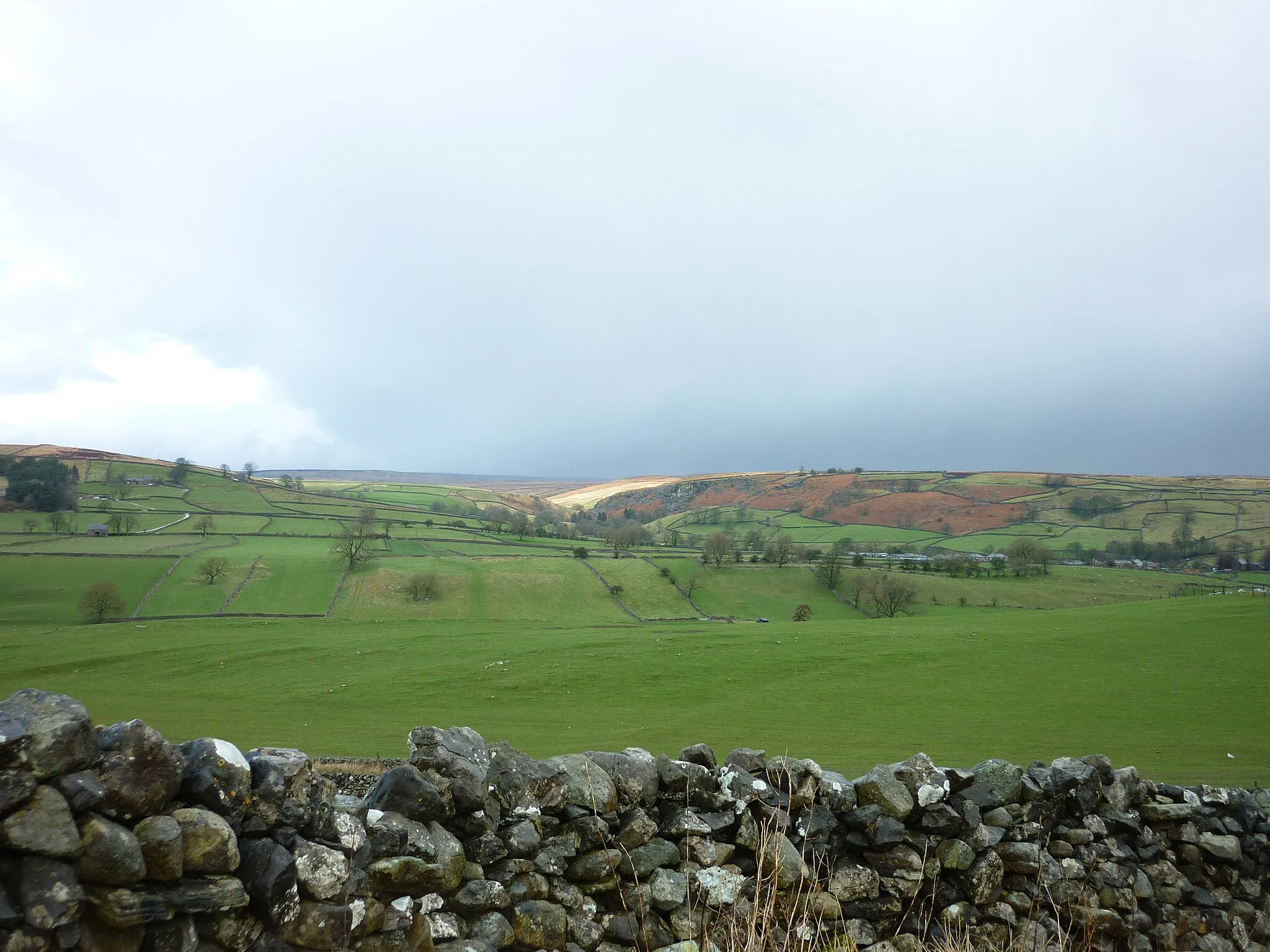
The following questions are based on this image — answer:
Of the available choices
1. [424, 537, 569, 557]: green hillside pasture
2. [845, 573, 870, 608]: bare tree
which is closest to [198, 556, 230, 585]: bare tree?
[424, 537, 569, 557]: green hillside pasture

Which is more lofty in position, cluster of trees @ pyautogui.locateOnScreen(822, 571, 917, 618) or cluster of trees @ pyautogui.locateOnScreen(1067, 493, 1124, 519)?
cluster of trees @ pyautogui.locateOnScreen(1067, 493, 1124, 519)

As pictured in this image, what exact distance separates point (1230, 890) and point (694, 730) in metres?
15.7

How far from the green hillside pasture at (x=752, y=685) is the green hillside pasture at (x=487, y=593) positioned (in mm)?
16511

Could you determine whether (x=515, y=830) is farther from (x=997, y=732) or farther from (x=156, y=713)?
(x=156, y=713)

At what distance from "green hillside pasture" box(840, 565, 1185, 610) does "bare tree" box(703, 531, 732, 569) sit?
51.3 feet

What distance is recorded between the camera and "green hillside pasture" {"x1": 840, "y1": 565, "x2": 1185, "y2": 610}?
67.1m

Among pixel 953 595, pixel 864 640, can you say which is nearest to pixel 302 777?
pixel 864 640

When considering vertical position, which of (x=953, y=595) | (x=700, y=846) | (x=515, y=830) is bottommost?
(x=953, y=595)

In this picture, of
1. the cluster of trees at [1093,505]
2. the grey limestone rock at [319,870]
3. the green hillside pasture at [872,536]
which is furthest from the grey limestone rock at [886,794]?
the cluster of trees at [1093,505]

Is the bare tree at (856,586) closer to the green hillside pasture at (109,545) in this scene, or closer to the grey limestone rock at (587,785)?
the green hillside pasture at (109,545)

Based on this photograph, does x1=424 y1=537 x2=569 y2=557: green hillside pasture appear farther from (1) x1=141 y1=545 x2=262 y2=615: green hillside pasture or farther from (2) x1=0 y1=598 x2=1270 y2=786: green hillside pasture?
(2) x1=0 y1=598 x2=1270 y2=786: green hillside pasture

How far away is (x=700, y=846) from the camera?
16.7ft

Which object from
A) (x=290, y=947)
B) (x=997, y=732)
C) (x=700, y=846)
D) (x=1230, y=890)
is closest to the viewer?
(x=290, y=947)

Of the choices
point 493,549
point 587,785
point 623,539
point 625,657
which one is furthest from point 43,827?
point 623,539
